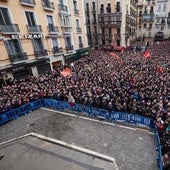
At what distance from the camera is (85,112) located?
11.9 meters

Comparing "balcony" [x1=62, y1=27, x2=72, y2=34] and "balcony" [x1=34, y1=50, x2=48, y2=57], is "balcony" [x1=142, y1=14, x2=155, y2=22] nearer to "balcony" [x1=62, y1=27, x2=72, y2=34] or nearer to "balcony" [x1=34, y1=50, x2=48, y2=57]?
"balcony" [x1=62, y1=27, x2=72, y2=34]

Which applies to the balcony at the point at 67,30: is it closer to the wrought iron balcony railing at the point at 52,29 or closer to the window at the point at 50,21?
the wrought iron balcony railing at the point at 52,29

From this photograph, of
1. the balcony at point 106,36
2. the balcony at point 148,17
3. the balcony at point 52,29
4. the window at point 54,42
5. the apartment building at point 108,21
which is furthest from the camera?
the balcony at point 148,17

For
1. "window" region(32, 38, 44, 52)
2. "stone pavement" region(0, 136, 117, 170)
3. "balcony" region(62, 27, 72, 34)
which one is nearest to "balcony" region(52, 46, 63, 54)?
"window" region(32, 38, 44, 52)

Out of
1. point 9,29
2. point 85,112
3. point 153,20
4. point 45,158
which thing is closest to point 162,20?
point 153,20

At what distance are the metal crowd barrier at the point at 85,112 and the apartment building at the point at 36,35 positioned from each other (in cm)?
536

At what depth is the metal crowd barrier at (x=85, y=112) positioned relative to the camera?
388 inches

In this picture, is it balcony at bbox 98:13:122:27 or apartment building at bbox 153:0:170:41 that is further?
apartment building at bbox 153:0:170:41

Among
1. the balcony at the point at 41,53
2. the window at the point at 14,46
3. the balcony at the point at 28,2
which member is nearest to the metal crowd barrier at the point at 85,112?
the window at the point at 14,46

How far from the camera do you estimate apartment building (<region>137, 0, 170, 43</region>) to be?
153ft

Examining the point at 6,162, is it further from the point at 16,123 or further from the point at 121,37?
the point at 121,37

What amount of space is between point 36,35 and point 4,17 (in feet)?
12.6

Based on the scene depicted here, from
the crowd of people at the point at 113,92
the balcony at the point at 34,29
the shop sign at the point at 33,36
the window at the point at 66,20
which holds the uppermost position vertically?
the window at the point at 66,20


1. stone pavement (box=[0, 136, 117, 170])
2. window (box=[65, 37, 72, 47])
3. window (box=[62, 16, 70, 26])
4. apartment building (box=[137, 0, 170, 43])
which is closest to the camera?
stone pavement (box=[0, 136, 117, 170])
